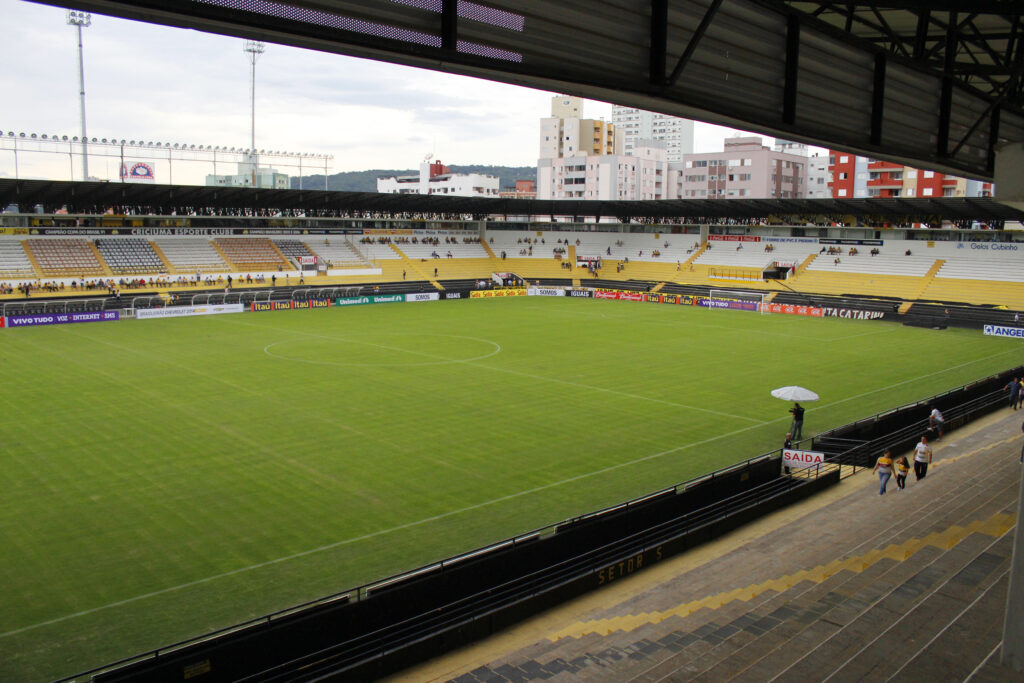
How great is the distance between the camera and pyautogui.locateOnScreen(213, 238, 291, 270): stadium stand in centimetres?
6381

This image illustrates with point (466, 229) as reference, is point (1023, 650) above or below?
below

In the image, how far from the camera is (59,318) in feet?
156

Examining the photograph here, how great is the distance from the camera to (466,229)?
85.8 meters

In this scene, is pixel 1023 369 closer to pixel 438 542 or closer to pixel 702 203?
pixel 438 542

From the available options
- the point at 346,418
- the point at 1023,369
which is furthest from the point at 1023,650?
the point at 1023,369

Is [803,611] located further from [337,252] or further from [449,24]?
[337,252]

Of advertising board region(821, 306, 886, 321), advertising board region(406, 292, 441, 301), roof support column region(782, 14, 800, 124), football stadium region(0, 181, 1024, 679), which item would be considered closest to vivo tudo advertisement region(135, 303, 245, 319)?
football stadium region(0, 181, 1024, 679)

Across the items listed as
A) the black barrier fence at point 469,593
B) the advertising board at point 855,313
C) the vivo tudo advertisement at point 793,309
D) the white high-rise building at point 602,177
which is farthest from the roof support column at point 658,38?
the white high-rise building at point 602,177

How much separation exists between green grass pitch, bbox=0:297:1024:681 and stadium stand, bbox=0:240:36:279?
10805 millimetres

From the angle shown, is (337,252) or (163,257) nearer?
(163,257)

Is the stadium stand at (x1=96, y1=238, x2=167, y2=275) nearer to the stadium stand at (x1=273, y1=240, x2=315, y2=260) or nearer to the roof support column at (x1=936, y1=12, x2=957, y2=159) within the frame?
the stadium stand at (x1=273, y1=240, x2=315, y2=260)

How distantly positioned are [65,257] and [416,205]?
30.5 metres

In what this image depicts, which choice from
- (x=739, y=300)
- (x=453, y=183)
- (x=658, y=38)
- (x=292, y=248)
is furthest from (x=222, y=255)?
(x=453, y=183)

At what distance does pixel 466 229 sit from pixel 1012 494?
7206cm
